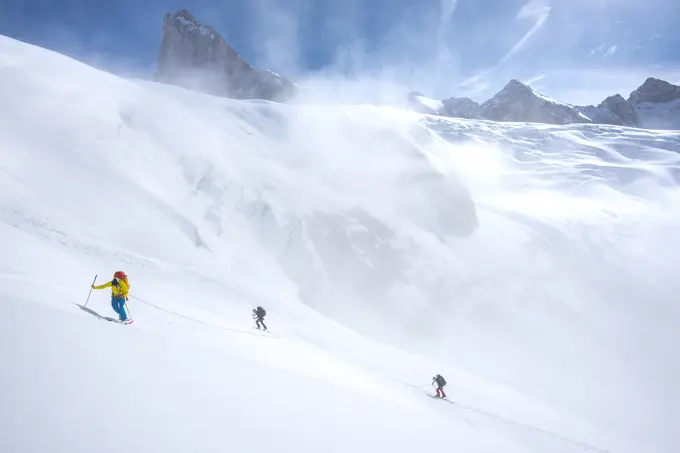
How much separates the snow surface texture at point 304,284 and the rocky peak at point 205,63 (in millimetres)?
103071

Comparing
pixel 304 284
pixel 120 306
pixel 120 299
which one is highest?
pixel 304 284

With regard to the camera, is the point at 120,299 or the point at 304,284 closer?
the point at 120,299

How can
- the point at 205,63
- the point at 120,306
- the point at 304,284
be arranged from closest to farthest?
the point at 120,306
the point at 304,284
the point at 205,63

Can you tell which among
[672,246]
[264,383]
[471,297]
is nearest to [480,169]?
[672,246]

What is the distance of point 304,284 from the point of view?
3703 cm

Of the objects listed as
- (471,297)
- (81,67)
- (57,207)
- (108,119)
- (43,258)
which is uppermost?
(81,67)

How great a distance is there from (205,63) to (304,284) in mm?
153709

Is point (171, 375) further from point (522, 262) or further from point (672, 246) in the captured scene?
Result: point (672, 246)

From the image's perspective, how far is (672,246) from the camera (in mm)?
68000

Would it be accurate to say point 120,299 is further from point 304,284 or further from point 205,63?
point 205,63

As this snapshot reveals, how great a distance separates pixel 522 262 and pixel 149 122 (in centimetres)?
5131

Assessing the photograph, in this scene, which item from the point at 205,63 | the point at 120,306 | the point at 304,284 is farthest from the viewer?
the point at 205,63

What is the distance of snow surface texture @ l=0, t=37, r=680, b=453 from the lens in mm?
6145

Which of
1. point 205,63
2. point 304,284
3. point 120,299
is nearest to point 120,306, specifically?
point 120,299
